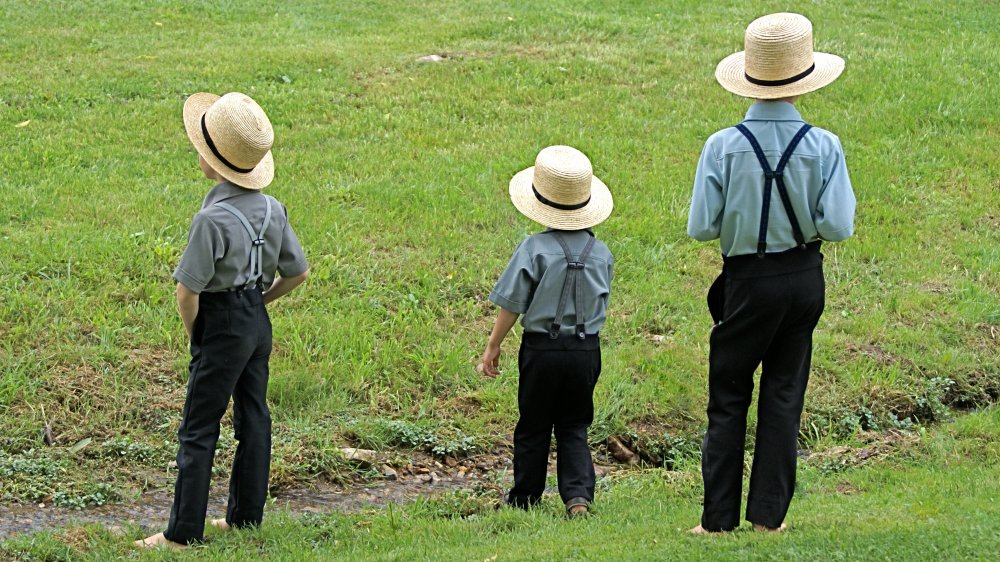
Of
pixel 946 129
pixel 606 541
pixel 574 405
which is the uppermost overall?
pixel 946 129

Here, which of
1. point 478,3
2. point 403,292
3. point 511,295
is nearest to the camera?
point 511,295

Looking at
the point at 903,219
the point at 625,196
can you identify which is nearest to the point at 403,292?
the point at 625,196

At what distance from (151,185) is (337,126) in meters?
2.20

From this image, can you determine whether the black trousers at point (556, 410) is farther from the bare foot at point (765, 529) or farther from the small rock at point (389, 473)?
the small rock at point (389, 473)

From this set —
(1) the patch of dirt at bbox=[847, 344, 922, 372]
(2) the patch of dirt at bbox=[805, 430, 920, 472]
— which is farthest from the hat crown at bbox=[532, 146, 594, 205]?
(1) the patch of dirt at bbox=[847, 344, 922, 372]

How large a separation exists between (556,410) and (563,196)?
95 centimetres

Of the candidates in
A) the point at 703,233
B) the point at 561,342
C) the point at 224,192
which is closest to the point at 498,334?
the point at 561,342

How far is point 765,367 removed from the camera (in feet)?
15.3

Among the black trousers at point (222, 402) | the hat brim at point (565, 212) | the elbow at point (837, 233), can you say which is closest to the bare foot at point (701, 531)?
the elbow at point (837, 233)

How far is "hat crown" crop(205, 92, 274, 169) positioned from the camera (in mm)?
4773

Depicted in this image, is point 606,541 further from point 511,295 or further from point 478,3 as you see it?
point 478,3

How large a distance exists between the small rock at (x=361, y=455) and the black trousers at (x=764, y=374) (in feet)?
7.38

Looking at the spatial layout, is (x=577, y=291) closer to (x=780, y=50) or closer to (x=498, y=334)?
(x=498, y=334)

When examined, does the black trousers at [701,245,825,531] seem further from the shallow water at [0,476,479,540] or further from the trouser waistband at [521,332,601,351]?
the shallow water at [0,476,479,540]
